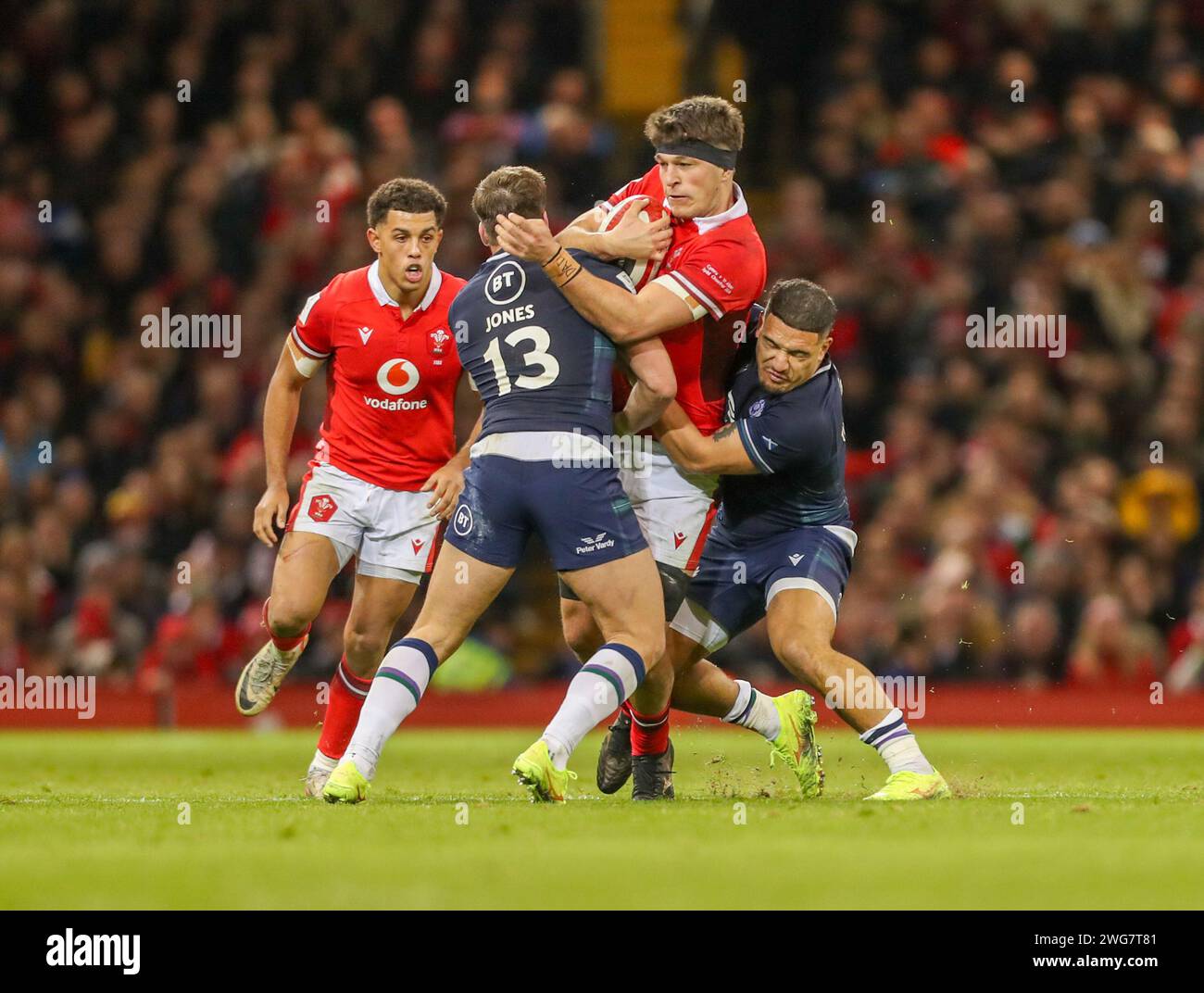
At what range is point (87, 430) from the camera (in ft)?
48.8

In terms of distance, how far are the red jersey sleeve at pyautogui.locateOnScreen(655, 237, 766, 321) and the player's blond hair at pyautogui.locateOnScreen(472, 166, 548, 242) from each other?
0.55 metres

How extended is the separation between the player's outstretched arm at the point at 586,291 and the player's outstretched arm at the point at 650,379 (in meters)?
0.06

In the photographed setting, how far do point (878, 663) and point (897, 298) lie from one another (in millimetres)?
3260

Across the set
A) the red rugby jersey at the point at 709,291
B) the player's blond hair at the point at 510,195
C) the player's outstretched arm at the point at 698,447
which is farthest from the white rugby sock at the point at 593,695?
the player's blond hair at the point at 510,195

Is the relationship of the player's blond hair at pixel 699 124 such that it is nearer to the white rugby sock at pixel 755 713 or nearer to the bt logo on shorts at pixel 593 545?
the bt logo on shorts at pixel 593 545

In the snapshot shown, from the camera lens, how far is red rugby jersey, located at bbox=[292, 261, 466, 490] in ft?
27.0

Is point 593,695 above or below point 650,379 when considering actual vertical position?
below

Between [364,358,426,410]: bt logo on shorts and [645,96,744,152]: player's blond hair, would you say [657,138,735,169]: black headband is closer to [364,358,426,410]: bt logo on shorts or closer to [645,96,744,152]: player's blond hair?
[645,96,744,152]: player's blond hair

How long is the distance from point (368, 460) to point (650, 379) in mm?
1702

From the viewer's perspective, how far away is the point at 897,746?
7289 millimetres

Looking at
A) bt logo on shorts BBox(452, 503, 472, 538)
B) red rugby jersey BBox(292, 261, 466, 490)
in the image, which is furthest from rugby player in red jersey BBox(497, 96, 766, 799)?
red rugby jersey BBox(292, 261, 466, 490)

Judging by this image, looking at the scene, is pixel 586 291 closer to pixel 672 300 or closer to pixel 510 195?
pixel 672 300

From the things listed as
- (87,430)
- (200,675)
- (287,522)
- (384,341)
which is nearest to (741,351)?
(384,341)
